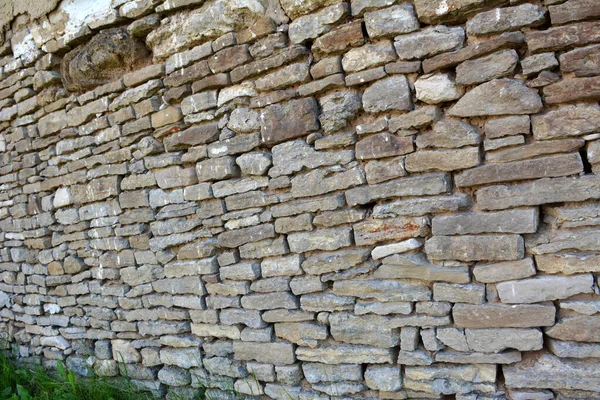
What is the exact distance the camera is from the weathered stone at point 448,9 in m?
1.81

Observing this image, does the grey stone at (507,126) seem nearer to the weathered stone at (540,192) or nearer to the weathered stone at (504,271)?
the weathered stone at (540,192)

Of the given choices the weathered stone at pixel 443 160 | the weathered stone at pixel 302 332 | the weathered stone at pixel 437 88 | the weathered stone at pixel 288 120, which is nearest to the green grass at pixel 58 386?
the weathered stone at pixel 302 332

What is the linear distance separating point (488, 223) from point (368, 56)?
0.88 m

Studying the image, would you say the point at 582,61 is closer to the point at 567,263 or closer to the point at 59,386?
the point at 567,263

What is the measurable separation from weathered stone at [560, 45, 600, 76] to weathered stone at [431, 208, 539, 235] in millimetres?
538

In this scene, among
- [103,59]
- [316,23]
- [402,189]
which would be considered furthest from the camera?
[103,59]

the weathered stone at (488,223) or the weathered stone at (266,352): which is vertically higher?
the weathered stone at (488,223)

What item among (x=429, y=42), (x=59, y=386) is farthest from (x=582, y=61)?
(x=59, y=386)

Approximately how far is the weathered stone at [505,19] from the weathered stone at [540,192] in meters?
0.61

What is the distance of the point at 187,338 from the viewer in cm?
263

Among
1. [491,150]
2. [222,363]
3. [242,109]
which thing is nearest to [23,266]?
[222,363]

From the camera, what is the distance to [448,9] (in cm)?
185

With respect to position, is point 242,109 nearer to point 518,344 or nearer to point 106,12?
point 106,12

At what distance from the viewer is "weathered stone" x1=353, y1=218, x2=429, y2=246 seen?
1979 millimetres
